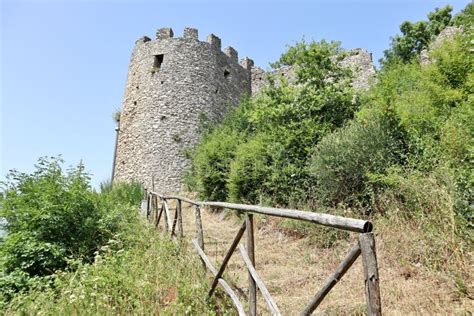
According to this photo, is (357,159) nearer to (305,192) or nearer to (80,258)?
(305,192)

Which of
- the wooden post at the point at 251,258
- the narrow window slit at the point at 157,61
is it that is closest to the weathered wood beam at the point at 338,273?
the wooden post at the point at 251,258

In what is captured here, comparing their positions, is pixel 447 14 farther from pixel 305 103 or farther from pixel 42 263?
pixel 42 263

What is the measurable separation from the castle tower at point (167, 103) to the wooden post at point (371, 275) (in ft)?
40.0

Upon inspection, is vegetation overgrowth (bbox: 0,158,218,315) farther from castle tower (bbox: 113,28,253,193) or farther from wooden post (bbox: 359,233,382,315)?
castle tower (bbox: 113,28,253,193)

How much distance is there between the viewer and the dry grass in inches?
118

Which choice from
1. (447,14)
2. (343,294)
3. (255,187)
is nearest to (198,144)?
(255,187)

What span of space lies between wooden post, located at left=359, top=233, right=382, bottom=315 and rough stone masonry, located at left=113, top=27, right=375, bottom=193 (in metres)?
12.2

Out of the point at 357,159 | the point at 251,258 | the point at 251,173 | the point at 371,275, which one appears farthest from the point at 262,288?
the point at 251,173

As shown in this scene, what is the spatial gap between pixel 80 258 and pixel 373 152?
16.8ft

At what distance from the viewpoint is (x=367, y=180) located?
5617 millimetres

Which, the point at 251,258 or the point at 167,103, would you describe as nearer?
the point at 251,258

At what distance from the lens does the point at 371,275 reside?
5.04 feet

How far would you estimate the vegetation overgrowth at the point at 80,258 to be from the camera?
344 centimetres

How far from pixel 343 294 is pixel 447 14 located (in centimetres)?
2177
